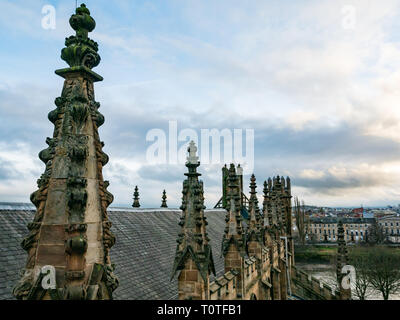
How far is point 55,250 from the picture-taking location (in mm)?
4047

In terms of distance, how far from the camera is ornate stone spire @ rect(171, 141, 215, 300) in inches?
329

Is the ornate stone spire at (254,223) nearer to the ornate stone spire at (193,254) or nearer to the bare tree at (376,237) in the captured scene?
the ornate stone spire at (193,254)

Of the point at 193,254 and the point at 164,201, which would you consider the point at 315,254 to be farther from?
the point at 193,254

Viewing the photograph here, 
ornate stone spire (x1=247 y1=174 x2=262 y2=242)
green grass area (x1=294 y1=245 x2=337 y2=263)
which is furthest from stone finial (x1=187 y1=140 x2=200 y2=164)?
green grass area (x1=294 y1=245 x2=337 y2=263)

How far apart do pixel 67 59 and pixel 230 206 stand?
1070cm

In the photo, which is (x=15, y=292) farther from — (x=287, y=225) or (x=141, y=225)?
(x=287, y=225)

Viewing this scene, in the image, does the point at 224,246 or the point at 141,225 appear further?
the point at 141,225

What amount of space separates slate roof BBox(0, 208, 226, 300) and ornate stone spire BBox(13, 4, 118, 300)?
4.20m

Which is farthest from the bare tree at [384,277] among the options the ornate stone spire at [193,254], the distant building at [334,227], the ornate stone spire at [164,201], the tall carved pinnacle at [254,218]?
the distant building at [334,227]

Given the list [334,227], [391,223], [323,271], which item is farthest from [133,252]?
[391,223]

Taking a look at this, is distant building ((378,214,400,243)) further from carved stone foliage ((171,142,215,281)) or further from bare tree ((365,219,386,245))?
carved stone foliage ((171,142,215,281))

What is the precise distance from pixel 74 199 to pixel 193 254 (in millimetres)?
4932

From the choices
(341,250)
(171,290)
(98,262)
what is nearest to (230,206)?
(171,290)

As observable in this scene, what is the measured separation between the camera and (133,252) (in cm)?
1295
